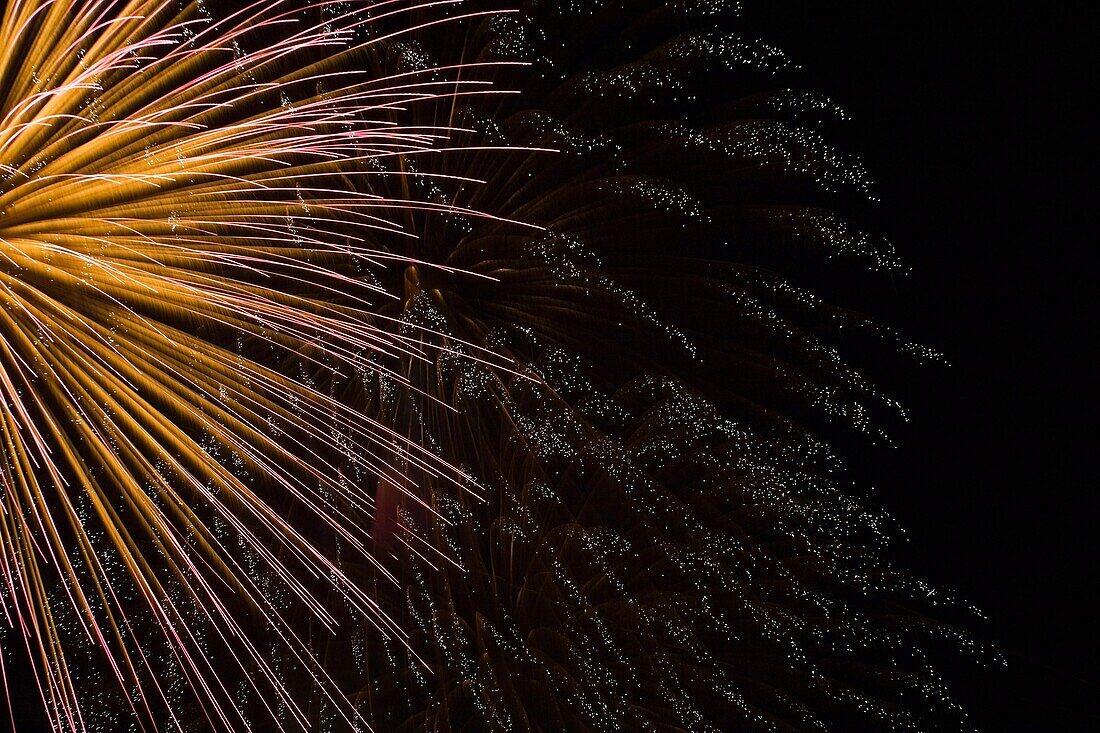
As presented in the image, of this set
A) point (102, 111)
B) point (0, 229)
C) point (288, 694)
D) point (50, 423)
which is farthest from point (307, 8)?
point (288, 694)

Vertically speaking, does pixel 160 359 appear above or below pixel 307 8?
below

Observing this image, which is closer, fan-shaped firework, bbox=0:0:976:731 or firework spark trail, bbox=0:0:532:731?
firework spark trail, bbox=0:0:532:731

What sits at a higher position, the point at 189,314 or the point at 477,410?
the point at 477,410

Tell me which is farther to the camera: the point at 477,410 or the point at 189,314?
the point at 477,410

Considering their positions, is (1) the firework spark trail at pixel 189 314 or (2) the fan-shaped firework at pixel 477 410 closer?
(1) the firework spark trail at pixel 189 314

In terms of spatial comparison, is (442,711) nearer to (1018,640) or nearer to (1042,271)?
(1018,640)
